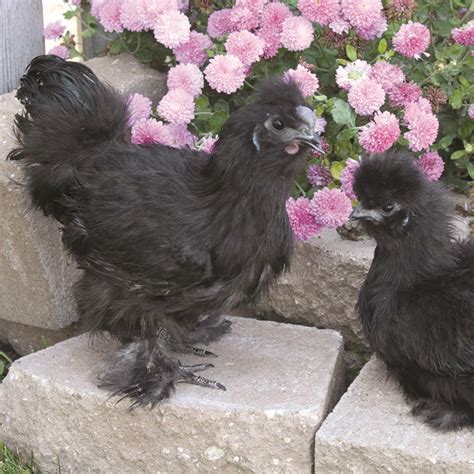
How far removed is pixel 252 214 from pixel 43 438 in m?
1.26

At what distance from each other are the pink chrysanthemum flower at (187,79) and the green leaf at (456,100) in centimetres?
107

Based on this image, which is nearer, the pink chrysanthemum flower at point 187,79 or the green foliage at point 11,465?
the green foliage at point 11,465

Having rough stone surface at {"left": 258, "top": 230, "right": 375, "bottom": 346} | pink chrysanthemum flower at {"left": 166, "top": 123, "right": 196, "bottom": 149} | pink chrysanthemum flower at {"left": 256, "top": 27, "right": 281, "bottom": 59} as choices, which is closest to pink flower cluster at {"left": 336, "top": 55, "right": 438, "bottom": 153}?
pink chrysanthemum flower at {"left": 256, "top": 27, "right": 281, "bottom": 59}

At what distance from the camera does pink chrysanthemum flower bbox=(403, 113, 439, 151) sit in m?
4.16

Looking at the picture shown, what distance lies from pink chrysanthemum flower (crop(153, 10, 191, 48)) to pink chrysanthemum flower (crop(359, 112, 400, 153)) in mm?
964

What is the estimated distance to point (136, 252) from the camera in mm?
3527

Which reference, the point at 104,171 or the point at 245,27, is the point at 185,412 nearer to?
the point at 104,171

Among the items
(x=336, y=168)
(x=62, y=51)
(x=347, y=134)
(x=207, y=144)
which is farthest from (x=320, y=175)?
(x=62, y=51)

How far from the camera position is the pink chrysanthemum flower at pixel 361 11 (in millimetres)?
4277

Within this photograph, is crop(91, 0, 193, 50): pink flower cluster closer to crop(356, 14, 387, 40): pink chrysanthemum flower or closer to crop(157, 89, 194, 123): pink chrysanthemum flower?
crop(157, 89, 194, 123): pink chrysanthemum flower

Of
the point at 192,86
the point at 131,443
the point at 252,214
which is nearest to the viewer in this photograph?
the point at 252,214

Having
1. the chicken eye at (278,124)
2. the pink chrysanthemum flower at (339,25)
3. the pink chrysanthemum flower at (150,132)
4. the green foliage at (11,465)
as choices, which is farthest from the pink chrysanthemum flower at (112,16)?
the green foliage at (11,465)

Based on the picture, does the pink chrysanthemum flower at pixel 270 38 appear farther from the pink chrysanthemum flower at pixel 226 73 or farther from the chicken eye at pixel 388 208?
the chicken eye at pixel 388 208

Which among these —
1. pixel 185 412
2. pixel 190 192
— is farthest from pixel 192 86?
pixel 185 412
